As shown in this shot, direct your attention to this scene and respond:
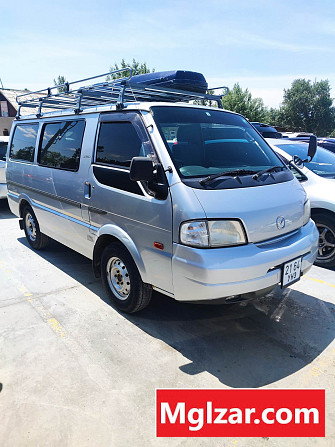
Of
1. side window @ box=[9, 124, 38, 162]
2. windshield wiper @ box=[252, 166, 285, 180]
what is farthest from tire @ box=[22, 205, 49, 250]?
windshield wiper @ box=[252, 166, 285, 180]

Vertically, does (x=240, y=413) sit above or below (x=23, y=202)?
below

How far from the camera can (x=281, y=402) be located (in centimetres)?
238

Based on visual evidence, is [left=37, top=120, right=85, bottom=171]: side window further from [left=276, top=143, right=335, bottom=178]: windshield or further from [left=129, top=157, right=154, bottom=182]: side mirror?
[left=276, top=143, right=335, bottom=178]: windshield

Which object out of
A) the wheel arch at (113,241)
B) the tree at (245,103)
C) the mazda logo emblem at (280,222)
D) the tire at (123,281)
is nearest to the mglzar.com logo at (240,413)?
the tire at (123,281)

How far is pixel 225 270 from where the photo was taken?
2488 millimetres

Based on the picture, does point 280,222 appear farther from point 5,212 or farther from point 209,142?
point 5,212

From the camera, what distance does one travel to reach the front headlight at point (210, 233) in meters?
2.54

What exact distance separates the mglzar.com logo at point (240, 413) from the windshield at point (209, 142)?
5.55 feet

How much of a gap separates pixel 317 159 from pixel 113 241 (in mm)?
3861

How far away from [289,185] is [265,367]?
1651 mm

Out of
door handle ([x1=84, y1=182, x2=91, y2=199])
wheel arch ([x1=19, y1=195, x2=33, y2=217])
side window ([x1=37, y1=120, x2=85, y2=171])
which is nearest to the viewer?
door handle ([x1=84, y1=182, x2=91, y2=199])

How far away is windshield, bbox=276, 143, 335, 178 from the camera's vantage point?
519cm

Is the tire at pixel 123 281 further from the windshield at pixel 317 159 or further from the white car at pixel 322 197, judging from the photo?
the windshield at pixel 317 159

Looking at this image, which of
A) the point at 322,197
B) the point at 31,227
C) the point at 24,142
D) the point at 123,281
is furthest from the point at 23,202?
the point at 322,197
